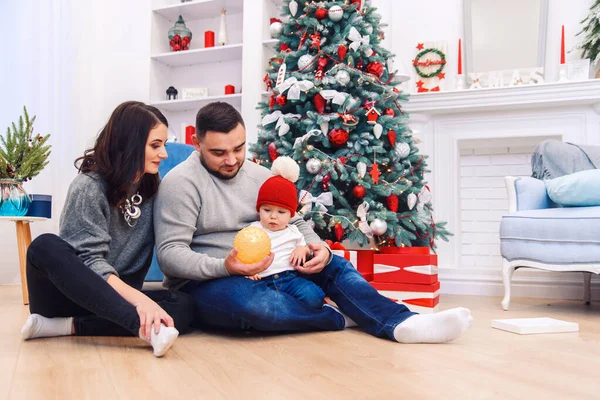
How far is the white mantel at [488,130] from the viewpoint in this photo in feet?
10.3

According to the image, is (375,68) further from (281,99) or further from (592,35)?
(592,35)

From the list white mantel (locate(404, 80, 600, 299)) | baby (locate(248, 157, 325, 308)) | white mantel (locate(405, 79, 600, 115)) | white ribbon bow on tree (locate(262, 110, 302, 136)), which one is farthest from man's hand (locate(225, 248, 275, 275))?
white mantel (locate(405, 79, 600, 115))

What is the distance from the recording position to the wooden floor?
1053 mm

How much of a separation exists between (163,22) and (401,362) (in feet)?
12.4

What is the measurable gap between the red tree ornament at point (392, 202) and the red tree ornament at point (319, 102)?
52 cm

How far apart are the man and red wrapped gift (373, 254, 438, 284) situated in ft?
2.09

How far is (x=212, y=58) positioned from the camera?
4.21m

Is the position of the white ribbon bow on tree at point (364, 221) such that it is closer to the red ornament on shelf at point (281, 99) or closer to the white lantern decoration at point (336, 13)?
the red ornament on shelf at point (281, 99)

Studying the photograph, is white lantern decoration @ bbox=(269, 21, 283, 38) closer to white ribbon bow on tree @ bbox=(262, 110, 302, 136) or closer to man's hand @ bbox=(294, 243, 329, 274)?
white ribbon bow on tree @ bbox=(262, 110, 302, 136)

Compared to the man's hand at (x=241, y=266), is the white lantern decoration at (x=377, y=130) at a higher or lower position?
higher

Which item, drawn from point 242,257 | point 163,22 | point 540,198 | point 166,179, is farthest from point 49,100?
point 540,198

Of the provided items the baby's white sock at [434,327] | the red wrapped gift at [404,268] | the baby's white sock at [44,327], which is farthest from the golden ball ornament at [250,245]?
the red wrapped gift at [404,268]

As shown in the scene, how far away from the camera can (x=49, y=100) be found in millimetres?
3691

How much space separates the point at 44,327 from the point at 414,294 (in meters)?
1.49
